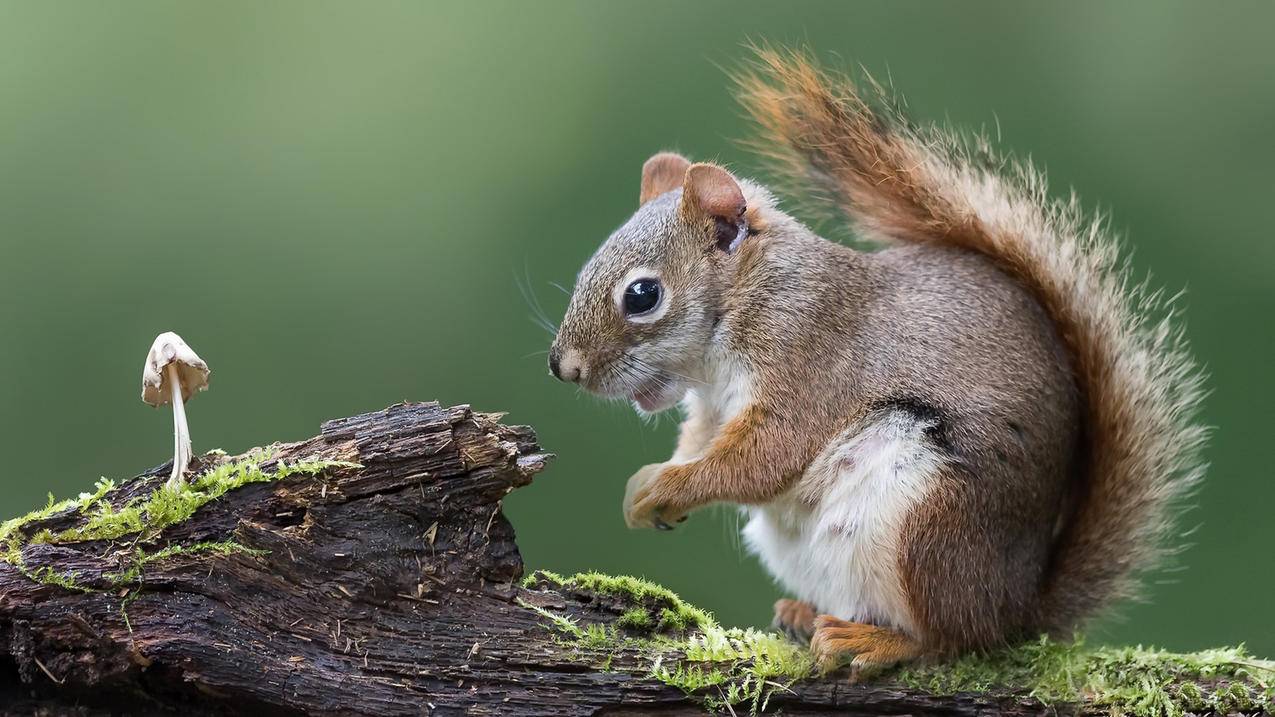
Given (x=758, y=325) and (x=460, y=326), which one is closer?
(x=758, y=325)

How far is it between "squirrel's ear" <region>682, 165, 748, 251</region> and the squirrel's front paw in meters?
0.53

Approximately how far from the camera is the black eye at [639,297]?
92.0 inches

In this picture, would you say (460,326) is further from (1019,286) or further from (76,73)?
(1019,286)

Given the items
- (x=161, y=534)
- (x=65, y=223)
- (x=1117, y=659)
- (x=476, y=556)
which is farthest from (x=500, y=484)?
(x=65, y=223)

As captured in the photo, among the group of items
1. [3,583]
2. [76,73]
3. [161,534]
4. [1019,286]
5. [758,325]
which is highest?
[76,73]

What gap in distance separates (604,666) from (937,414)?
2.61ft

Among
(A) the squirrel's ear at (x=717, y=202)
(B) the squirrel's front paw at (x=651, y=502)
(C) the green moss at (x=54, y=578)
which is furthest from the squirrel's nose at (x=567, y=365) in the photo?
(C) the green moss at (x=54, y=578)

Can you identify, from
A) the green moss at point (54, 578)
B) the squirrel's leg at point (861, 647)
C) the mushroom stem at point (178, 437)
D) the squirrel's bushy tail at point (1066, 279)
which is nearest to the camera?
the green moss at point (54, 578)

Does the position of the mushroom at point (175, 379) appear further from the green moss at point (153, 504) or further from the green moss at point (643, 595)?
the green moss at point (643, 595)

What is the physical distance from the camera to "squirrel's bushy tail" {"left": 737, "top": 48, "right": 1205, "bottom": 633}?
229 centimetres

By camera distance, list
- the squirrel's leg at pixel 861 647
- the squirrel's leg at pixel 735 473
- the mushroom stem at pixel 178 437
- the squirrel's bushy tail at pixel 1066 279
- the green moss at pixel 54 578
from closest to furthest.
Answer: the green moss at pixel 54 578 → the mushroom stem at pixel 178 437 → the squirrel's leg at pixel 861 647 → the squirrel's leg at pixel 735 473 → the squirrel's bushy tail at pixel 1066 279

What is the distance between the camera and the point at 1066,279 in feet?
7.67

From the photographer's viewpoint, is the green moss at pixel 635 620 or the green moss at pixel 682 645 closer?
the green moss at pixel 682 645

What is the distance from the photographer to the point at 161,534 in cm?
180
